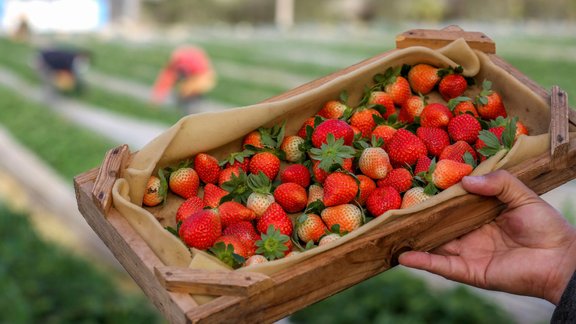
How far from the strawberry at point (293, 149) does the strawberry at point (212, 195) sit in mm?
162

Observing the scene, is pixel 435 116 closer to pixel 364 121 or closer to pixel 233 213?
pixel 364 121

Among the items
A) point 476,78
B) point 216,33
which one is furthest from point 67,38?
point 476,78

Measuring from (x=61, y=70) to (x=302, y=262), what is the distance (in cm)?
761

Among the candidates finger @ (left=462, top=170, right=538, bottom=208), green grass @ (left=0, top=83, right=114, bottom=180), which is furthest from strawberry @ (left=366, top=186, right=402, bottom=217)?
green grass @ (left=0, top=83, right=114, bottom=180)

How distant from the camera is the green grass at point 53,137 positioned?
5.37m

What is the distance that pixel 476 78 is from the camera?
1684 millimetres

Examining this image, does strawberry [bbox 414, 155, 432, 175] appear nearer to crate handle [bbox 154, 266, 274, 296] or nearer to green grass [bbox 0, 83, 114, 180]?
crate handle [bbox 154, 266, 274, 296]

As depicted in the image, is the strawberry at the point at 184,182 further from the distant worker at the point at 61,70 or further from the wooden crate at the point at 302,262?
the distant worker at the point at 61,70

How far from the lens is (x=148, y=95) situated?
27.1ft

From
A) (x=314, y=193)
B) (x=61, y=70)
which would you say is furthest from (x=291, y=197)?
(x=61, y=70)

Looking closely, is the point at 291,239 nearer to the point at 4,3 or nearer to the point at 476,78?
the point at 476,78

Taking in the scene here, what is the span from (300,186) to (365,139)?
19 centimetres

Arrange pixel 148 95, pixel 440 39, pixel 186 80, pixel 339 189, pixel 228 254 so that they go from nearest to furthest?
pixel 228 254, pixel 339 189, pixel 440 39, pixel 186 80, pixel 148 95

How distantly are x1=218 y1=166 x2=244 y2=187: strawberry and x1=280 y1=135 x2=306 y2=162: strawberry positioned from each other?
0.11m
